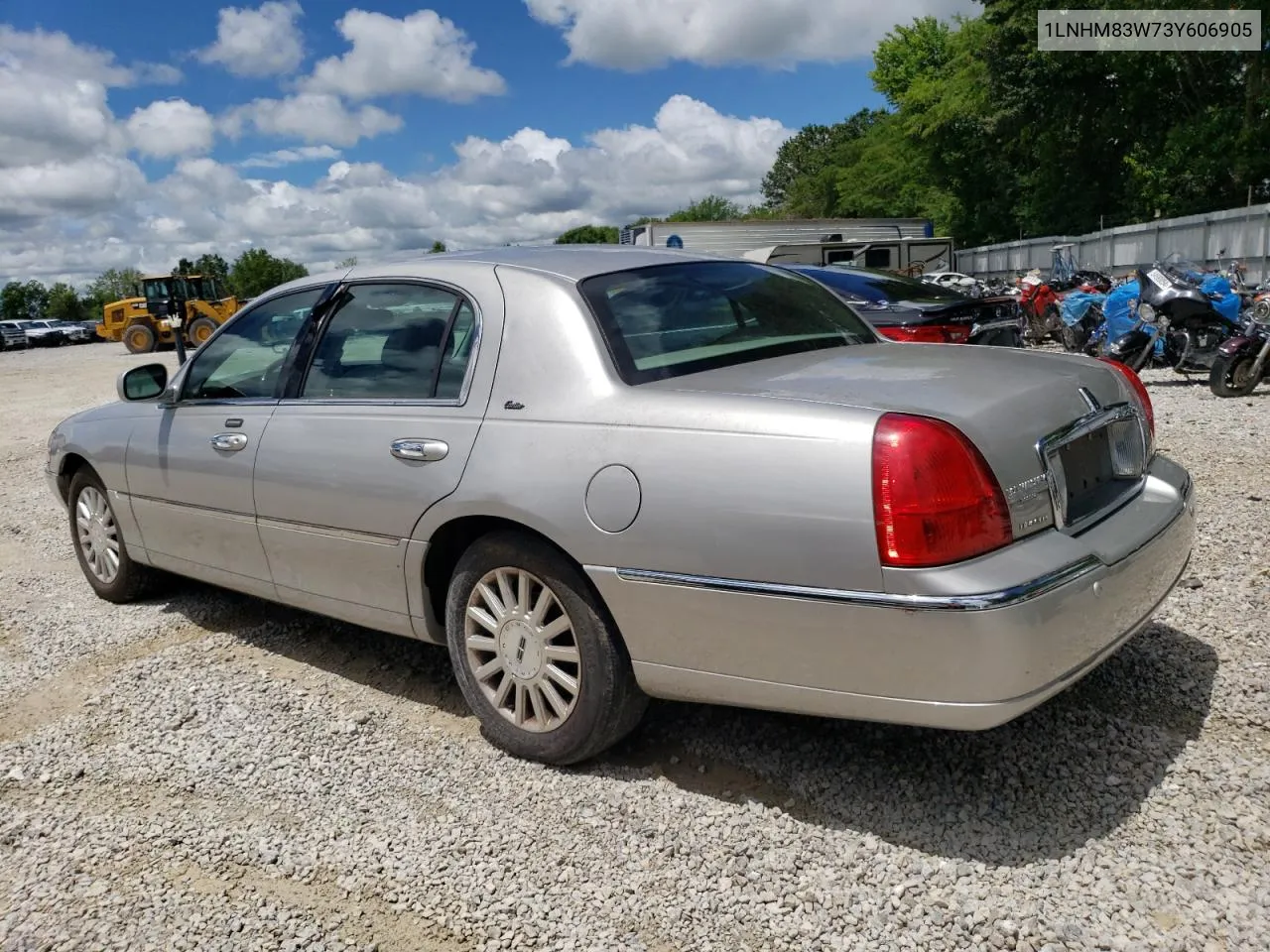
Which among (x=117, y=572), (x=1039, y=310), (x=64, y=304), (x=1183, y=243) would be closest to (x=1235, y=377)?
(x=1039, y=310)

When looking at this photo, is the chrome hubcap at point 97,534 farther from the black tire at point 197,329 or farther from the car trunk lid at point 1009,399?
the black tire at point 197,329

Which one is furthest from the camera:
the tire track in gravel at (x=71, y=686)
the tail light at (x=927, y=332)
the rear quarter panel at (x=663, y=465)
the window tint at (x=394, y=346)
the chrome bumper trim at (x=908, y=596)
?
the tail light at (x=927, y=332)

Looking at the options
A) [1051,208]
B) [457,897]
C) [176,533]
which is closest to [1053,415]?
[457,897]

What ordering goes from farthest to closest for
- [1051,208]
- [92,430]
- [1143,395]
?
[1051,208], [92,430], [1143,395]

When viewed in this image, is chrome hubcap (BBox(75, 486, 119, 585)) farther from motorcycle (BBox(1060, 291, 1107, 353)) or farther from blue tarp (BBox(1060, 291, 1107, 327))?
blue tarp (BBox(1060, 291, 1107, 327))

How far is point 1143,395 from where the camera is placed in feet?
11.1

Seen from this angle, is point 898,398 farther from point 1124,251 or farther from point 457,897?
point 1124,251

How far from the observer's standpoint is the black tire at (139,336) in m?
33.4

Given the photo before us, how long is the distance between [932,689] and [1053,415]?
0.84 meters

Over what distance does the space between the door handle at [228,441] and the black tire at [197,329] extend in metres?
29.2

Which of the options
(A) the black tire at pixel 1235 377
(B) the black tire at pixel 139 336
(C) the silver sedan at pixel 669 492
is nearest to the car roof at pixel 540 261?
(C) the silver sedan at pixel 669 492

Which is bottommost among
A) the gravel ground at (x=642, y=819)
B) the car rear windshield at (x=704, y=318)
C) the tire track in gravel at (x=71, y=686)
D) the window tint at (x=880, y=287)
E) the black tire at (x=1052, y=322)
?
the black tire at (x=1052, y=322)

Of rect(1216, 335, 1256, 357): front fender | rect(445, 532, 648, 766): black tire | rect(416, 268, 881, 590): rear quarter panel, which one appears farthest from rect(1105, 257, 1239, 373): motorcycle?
rect(445, 532, 648, 766): black tire

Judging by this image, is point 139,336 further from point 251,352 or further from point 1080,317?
point 251,352
